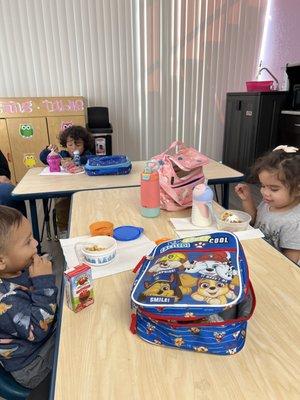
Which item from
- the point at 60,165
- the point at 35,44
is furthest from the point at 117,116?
the point at 60,165

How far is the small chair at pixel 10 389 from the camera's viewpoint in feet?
2.63

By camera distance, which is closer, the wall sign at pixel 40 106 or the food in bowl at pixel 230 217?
the food in bowl at pixel 230 217

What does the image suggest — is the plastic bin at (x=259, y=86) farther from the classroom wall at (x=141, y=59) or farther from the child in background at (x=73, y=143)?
the child in background at (x=73, y=143)

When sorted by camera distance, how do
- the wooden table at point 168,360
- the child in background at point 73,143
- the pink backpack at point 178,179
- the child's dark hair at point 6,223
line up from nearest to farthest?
the wooden table at point 168,360, the child's dark hair at point 6,223, the pink backpack at point 178,179, the child in background at point 73,143

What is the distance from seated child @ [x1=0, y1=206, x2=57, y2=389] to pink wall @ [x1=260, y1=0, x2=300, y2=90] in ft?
13.4

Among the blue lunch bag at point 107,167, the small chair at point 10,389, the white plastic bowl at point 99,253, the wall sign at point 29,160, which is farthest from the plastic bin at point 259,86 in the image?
the small chair at point 10,389

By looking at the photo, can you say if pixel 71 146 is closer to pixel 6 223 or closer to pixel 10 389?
pixel 6 223

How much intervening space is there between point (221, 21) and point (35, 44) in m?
2.37

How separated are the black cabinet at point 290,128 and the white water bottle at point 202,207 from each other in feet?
9.49

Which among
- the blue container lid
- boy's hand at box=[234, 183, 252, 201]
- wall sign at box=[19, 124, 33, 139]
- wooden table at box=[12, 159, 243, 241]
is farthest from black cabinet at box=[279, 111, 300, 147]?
the blue container lid

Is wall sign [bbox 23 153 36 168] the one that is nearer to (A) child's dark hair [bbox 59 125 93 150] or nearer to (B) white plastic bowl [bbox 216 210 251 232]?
(A) child's dark hair [bbox 59 125 93 150]

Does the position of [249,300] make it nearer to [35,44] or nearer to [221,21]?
[35,44]

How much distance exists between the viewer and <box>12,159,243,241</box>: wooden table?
170 centimetres

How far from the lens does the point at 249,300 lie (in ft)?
2.12
